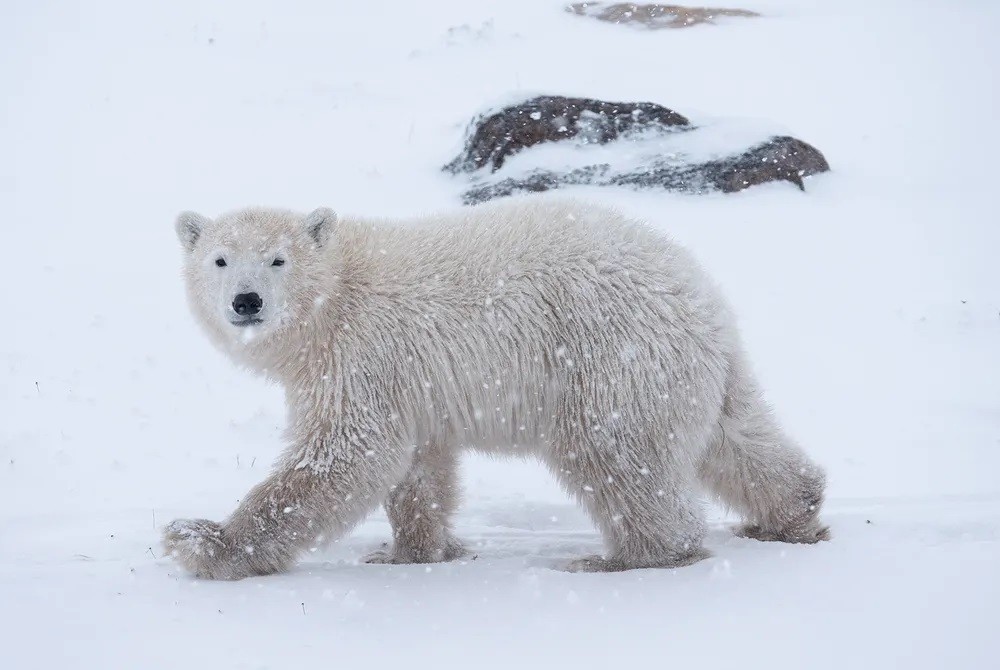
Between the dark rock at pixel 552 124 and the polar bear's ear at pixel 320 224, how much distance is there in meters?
6.45

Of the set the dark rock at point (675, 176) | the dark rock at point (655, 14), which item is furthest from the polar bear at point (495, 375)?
the dark rock at point (655, 14)

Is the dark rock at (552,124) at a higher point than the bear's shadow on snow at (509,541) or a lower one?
higher

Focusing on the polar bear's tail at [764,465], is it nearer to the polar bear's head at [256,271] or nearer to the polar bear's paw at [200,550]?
the polar bear's head at [256,271]

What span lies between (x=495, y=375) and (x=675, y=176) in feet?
22.5

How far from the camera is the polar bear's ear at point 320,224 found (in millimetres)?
4977

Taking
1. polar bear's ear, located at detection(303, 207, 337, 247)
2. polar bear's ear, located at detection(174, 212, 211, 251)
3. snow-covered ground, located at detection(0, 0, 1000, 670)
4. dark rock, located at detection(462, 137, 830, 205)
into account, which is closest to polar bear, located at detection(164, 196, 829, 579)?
polar bear's ear, located at detection(303, 207, 337, 247)

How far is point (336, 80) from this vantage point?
1634 centimetres

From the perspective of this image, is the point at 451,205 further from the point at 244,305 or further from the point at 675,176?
the point at 244,305

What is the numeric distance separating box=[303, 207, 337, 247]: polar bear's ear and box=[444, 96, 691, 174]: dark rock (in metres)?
6.45

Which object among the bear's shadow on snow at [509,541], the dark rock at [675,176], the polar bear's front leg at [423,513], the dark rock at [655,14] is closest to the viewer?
the bear's shadow on snow at [509,541]

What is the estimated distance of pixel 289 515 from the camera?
14.7 ft

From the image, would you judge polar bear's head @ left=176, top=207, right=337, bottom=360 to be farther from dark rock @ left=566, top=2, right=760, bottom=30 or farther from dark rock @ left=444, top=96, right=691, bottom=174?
dark rock @ left=566, top=2, right=760, bottom=30

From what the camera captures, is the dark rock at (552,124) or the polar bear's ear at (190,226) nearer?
the polar bear's ear at (190,226)

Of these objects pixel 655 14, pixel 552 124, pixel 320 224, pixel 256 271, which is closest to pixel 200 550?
pixel 256 271
